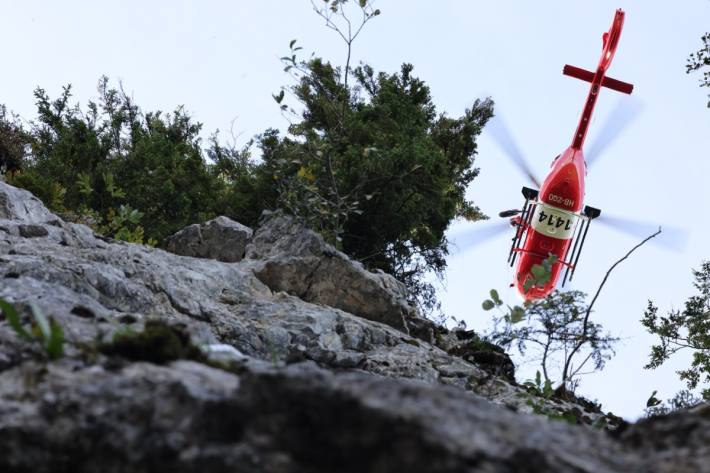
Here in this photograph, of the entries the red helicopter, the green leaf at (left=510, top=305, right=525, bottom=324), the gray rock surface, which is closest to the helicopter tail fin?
the red helicopter

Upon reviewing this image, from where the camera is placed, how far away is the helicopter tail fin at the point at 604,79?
1991 centimetres

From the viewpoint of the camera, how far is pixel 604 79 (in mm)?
19812

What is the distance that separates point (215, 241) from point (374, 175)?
173 inches

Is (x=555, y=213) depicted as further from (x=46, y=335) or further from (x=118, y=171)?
(x=46, y=335)

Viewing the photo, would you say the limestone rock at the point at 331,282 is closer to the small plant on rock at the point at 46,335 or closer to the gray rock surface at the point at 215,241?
the gray rock surface at the point at 215,241

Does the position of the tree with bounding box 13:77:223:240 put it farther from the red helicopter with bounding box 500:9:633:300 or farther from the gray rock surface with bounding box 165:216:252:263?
the red helicopter with bounding box 500:9:633:300

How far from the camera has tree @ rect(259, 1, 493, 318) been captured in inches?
438

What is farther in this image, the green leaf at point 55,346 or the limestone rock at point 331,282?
the limestone rock at point 331,282

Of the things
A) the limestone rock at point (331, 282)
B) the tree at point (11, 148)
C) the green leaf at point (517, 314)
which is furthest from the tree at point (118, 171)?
the green leaf at point (517, 314)

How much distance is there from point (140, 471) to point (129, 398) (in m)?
0.25

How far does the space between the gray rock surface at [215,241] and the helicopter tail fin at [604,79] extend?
39.8 ft

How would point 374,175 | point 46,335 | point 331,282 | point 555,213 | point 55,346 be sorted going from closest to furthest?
1. point 55,346
2. point 46,335
3. point 331,282
4. point 374,175
5. point 555,213

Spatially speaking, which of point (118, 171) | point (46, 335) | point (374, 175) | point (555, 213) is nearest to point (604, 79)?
point (555, 213)

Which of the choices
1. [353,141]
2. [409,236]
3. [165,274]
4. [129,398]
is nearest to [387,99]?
[353,141]
